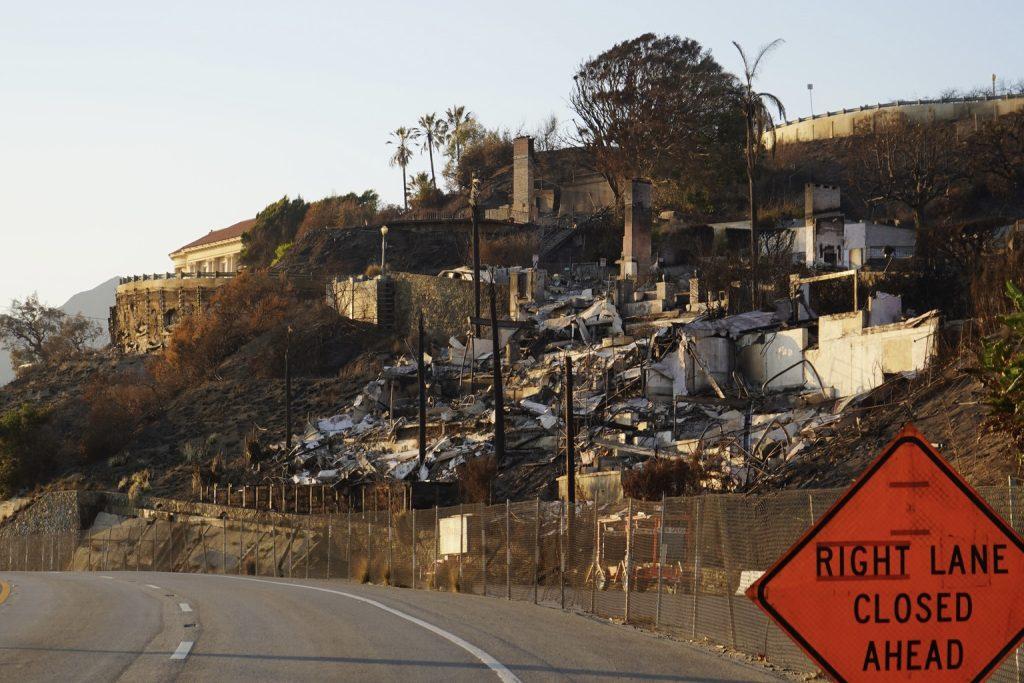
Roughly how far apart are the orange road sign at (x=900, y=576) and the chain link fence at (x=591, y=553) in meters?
4.17

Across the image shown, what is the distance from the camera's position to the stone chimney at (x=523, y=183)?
3460 inches

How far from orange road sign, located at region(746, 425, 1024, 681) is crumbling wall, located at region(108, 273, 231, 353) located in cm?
8566

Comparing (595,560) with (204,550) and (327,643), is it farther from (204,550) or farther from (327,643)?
(204,550)

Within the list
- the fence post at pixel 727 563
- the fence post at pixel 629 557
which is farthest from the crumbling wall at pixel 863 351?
the fence post at pixel 727 563

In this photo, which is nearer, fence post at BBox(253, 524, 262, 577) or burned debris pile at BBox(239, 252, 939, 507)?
burned debris pile at BBox(239, 252, 939, 507)

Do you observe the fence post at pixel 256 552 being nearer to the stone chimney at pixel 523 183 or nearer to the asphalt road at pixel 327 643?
the asphalt road at pixel 327 643

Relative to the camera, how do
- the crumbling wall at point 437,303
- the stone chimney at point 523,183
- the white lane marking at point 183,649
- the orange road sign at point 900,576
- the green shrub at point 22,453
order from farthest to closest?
the stone chimney at point 523,183
the green shrub at point 22,453
the crumbling wall at point 437,303
the white lane marking at point 183,649
the orange road sign at point 900,576

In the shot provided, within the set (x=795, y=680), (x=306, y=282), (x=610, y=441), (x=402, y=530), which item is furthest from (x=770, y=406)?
(x=306, y=282)

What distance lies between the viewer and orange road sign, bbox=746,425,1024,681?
654 centimetres

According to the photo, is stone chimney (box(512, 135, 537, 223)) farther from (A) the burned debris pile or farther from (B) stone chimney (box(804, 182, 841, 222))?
(A) the burned debris pile

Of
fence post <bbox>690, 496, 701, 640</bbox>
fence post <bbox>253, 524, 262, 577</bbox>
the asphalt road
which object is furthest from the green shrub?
fence post <bbox>690, 496, 701, 640</bbox>

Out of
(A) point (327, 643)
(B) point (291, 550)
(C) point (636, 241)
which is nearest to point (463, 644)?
(A) point (327, 643)

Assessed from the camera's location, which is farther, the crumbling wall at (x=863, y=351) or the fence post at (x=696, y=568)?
the crumbling wall at (x=863, y=351)

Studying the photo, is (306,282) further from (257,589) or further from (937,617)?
(937,617)
